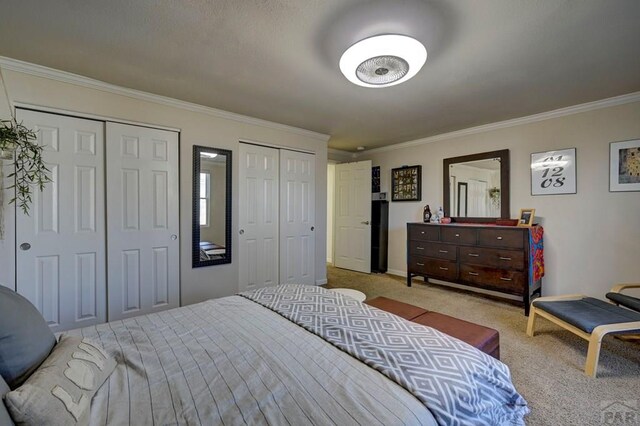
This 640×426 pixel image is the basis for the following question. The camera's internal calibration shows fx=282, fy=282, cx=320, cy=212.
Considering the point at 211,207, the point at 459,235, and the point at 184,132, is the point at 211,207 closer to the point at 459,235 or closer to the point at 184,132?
the point at 184,132

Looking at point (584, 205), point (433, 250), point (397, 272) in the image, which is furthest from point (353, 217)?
point (584, 205)

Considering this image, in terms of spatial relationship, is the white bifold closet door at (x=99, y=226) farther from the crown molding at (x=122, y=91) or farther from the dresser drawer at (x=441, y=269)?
the dresser drawer at (x=441, y=269)

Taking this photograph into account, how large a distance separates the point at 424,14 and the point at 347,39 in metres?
0.49

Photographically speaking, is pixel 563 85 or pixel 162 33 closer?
pixel 162 33

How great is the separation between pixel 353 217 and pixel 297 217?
1547mm

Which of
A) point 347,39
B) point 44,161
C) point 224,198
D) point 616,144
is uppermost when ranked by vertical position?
point 347,39

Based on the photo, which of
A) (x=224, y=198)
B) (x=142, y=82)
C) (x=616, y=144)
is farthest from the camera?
(x=224, y=198)

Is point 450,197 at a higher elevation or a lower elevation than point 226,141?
lower

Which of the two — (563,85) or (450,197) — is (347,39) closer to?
(563,85)

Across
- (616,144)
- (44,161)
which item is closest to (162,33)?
(44,161)

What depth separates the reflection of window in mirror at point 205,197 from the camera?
3172 millimetres

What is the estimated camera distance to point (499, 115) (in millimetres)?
3426

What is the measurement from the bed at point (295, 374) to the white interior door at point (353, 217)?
358 centimetres

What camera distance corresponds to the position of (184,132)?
3.07 meters
